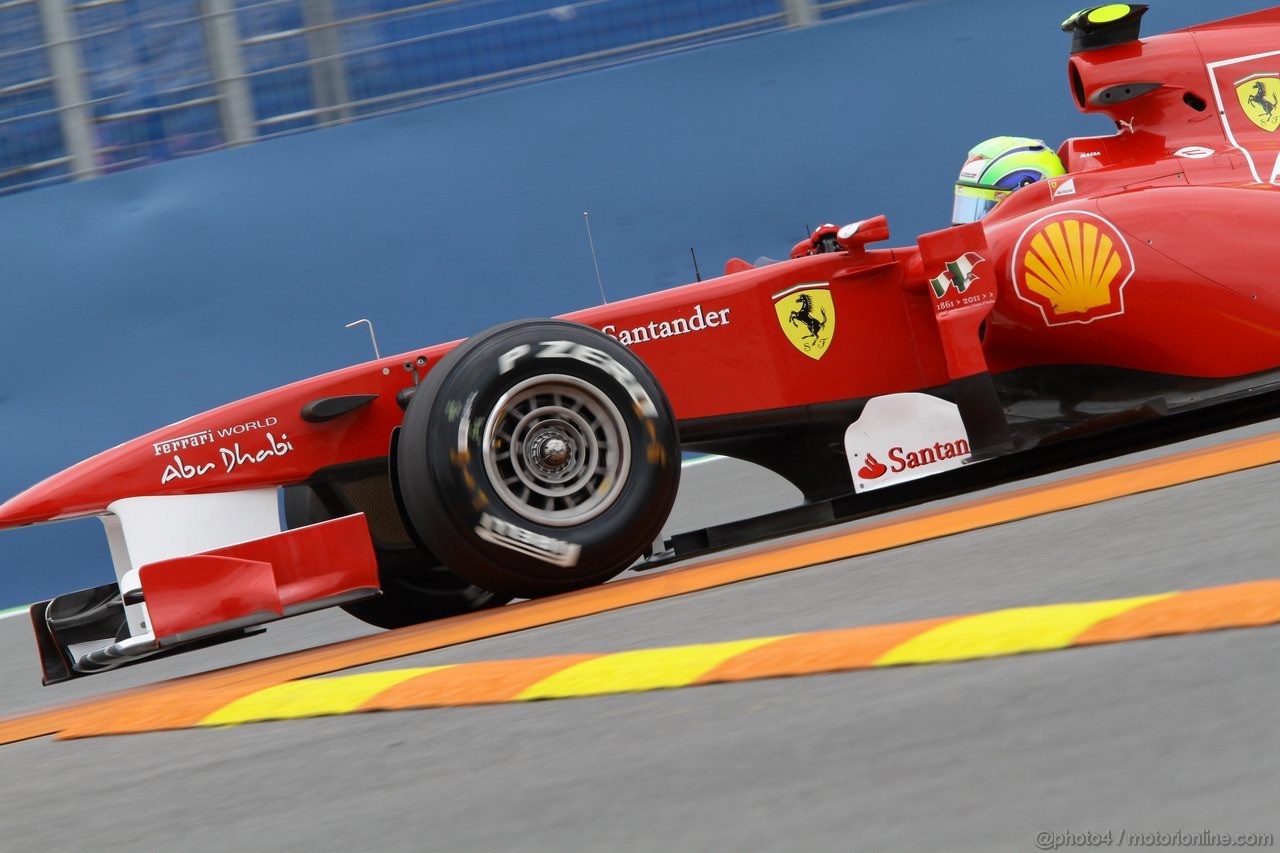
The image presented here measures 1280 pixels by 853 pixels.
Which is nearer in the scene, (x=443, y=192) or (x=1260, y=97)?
(x=1260, y=97)

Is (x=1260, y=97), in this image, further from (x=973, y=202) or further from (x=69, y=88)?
(x=69, y=88)

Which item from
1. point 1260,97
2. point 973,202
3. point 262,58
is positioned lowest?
point 973,202

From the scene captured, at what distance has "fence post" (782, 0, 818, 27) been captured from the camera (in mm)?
9055

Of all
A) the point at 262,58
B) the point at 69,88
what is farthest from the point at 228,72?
the point at 69,88

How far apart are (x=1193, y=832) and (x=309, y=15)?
8.10 meters

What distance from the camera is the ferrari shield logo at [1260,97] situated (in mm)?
5289

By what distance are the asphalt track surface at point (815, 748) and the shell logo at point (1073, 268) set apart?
1153 mm

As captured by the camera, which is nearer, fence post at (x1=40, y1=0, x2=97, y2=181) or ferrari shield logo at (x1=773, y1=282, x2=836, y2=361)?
ferrari shield logo at (x1=773, y1=282, x2=836, y2=361)

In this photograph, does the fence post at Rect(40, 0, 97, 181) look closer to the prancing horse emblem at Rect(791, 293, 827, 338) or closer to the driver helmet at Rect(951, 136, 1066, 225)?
the driver helmet at Rect(951, 136, 1066, 225)

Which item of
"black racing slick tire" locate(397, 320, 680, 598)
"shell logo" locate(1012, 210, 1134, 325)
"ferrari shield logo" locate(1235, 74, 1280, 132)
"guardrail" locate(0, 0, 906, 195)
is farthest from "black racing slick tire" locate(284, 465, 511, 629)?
"guardrail" locate(0, 0, 906, 195)

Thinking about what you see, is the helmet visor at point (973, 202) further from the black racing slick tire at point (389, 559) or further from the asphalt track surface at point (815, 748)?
the asphalt track surface at point (815, 748)

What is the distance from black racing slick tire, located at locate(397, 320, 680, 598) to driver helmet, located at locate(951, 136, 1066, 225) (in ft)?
7.50

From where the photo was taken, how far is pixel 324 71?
8820 mm

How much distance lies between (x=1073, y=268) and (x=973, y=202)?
1.52 meters
